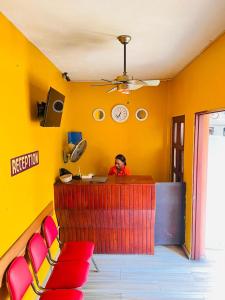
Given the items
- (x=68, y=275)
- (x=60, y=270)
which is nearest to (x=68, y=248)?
(x=60, y=270)

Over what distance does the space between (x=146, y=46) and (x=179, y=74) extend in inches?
63.4

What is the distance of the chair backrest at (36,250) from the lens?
237 centimetres

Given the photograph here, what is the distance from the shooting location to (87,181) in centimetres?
372

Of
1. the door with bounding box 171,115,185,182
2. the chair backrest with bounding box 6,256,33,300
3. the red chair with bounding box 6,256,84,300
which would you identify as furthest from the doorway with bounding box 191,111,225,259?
the chair backrest with bounding box 6,256,33,300

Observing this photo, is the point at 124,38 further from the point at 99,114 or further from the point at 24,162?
the point at 99,114

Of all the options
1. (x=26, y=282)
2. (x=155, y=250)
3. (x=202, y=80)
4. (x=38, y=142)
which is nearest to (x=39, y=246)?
(x=26, y=282)

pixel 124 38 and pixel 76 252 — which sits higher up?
pixel 124 38

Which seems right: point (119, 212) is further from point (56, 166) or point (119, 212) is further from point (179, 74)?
point (179, 74)

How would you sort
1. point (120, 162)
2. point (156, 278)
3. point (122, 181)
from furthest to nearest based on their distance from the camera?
1. point (120, 162)
2. point (122, 181)
3. point (156, 278)

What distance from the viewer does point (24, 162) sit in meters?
2.41

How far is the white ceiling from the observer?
1896 mm

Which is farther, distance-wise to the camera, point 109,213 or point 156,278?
point 109,213

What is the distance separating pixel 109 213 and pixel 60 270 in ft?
3.92

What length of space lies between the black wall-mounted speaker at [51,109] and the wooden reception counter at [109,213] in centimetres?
107
